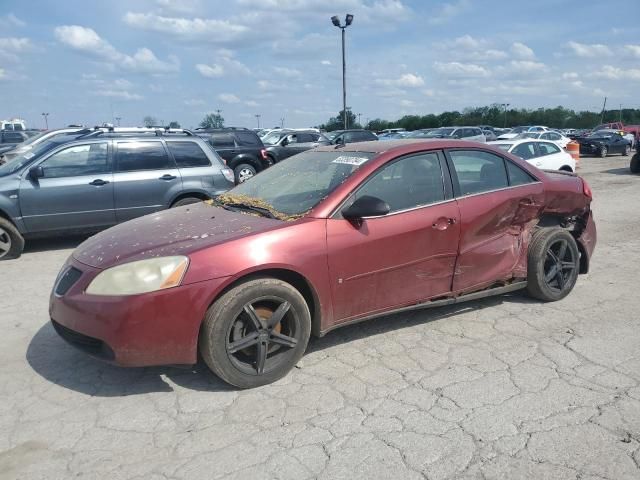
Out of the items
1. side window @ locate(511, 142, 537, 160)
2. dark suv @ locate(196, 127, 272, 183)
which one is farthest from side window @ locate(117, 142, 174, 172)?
side window @ locate(511, 142, 537, 160)

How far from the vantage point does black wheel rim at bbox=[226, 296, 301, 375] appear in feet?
11.2

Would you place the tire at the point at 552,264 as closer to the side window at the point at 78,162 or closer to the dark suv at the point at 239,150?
the side window at the point at 78,162

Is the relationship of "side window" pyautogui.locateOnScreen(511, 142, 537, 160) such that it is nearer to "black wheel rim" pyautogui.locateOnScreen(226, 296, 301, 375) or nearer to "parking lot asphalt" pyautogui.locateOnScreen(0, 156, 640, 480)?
"parking lot asphalt" pyautogui.locateOnScreen(0, 156, 640, 480)

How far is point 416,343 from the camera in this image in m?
4.16

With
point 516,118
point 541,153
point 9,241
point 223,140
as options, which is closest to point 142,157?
point 9,241

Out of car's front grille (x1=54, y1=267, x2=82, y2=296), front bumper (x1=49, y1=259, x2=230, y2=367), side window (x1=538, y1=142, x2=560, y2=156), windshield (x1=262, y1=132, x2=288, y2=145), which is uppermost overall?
windshield (x1=262, y1=132, x2=288, y2=145)

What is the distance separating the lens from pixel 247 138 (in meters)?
16.2

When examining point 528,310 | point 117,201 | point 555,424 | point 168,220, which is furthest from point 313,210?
point 117,201

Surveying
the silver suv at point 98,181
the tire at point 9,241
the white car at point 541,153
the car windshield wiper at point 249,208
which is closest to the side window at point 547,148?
the white car at point 541,153

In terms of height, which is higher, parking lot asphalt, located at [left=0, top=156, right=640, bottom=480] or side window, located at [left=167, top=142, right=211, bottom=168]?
side window, located at [left=167, top=142, right=211, bottom=168]

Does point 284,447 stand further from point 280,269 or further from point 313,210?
point 313,210

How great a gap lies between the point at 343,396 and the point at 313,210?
1.27m

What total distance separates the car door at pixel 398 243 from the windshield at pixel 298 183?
0.24 metres

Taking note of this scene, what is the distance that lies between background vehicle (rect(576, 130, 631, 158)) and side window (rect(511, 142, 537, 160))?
702 inches
